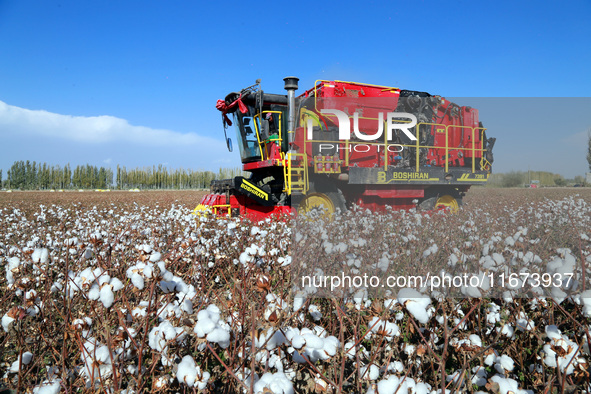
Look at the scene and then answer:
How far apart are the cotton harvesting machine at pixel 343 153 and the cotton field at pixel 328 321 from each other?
3.13m

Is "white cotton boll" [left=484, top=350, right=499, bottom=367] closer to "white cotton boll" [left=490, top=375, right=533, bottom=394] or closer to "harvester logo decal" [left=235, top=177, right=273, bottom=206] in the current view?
"white cotton boll" [left=490, top=375, right=533, bottom=394]

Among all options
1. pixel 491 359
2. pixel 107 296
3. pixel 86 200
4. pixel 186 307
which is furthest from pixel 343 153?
pixel 86 200

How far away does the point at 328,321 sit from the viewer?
2.88 meters

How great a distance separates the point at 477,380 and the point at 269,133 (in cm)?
806

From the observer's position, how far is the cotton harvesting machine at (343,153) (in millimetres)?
7539

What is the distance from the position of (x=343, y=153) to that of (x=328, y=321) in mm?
5185

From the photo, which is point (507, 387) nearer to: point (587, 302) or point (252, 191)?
point (587, 302)

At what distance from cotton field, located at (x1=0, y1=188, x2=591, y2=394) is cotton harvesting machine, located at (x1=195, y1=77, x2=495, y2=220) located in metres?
3.13

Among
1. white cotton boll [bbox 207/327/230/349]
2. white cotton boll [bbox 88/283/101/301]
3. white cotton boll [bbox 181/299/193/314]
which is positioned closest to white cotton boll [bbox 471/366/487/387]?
white cotton boll [bbox 207/327/230/349]

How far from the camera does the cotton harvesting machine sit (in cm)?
754

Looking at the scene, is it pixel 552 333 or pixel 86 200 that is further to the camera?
pixel 86 200

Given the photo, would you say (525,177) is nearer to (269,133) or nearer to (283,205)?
(283,205)

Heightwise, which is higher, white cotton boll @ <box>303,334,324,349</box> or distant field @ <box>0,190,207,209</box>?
white cotton boll @ <box>303,334,324,349</box>

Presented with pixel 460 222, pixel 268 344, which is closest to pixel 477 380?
pixel 268 344
